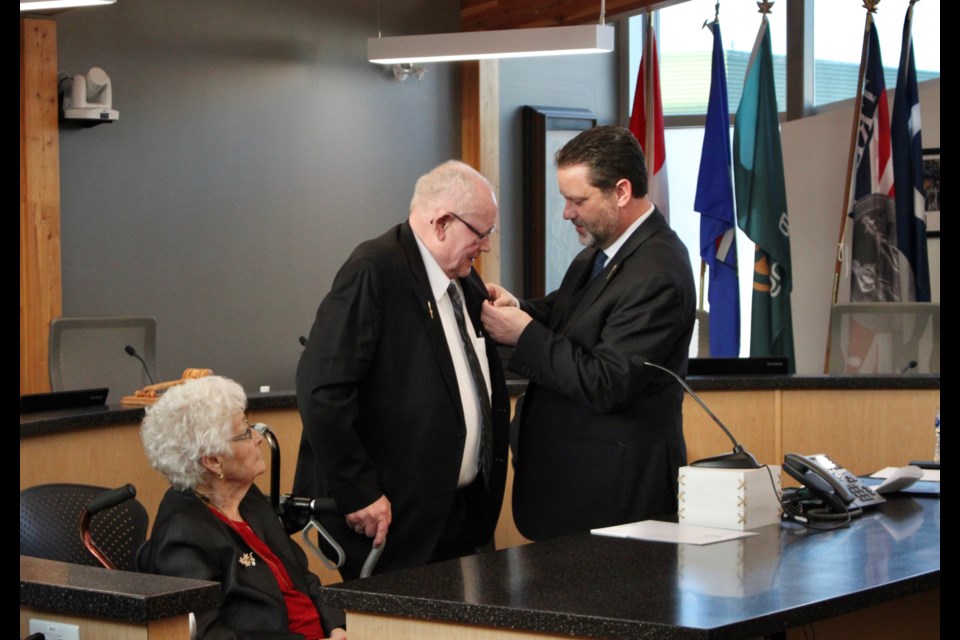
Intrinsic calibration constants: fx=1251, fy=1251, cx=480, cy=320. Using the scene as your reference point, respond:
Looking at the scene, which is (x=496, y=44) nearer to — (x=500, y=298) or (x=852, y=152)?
(x=852, y=152)

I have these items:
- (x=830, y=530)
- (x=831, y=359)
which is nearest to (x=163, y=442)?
(x=830, y=530)

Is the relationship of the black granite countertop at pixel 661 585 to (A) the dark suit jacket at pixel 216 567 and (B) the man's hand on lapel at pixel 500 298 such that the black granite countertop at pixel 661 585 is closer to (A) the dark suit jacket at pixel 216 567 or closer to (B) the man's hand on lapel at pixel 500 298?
(A) the dark suit jacket at pixel 216 567

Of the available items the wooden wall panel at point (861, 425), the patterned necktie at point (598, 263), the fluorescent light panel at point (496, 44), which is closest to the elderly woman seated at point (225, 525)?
the patterned necktie at point (598, 263)

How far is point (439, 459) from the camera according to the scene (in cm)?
278

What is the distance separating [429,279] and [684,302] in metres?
0.61

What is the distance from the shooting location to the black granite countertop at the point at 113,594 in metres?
1.88

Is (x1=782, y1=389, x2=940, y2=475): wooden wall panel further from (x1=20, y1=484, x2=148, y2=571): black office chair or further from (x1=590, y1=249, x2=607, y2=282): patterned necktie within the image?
(x1=20, y1=484, x2=148, y2=571): black office chair

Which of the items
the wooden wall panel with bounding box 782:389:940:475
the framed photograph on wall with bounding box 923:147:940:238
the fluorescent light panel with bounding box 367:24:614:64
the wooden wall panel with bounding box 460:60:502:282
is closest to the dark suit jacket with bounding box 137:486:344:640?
the wooden wall panel with bounding box 782:389:940:475

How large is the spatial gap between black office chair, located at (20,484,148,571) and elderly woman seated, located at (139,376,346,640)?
172mm

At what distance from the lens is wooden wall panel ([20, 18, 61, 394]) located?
212 inches

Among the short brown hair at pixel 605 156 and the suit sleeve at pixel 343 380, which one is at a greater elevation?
the short brown hair at pixel 605 156

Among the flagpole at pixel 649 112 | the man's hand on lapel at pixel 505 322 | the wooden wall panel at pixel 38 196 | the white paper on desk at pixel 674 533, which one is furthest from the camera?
the flagpole at pixel 649 112

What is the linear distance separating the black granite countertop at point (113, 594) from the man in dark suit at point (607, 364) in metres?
1.10
